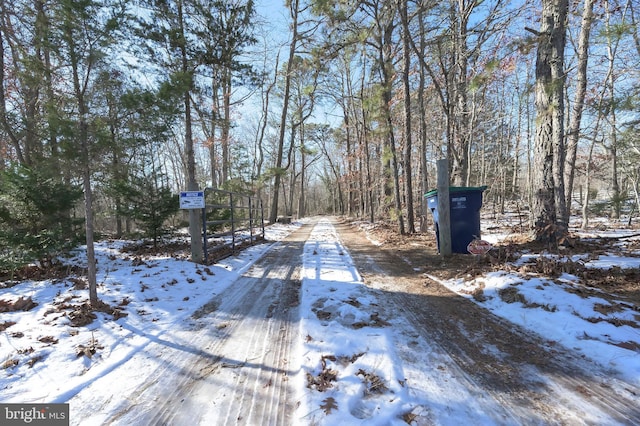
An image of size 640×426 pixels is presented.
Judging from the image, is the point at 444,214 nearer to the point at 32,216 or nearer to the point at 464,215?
the point at 464,215

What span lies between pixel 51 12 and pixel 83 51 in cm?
75

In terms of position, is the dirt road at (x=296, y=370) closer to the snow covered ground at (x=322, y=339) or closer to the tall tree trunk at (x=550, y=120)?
the snow covered ground at (x=322, y=339)

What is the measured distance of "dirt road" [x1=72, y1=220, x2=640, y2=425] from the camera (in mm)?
1799

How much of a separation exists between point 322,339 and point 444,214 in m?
4.41

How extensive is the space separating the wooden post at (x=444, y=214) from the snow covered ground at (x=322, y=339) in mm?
1564

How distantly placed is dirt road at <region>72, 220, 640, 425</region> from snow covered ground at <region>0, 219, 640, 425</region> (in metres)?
0.11

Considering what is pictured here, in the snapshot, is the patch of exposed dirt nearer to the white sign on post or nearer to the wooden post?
the wooden post

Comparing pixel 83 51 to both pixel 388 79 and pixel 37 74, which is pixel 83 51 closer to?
pixel 37 74

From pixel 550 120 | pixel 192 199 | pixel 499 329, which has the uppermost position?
pixel 550 120

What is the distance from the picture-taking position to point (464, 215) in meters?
6.05

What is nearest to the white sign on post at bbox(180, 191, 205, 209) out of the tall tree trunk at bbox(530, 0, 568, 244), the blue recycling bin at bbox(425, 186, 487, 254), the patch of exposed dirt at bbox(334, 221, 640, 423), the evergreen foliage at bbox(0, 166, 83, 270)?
the evergreen foliage at bbox(0, 166, 83, 270)

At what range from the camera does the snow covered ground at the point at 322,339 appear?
1899mm

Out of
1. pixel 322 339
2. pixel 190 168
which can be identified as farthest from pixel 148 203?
pixel 322 339

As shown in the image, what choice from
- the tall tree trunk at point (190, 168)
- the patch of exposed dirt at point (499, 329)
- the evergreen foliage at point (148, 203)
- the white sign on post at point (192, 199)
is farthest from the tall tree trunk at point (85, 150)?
the evergreen foliage at point (148, 203)
